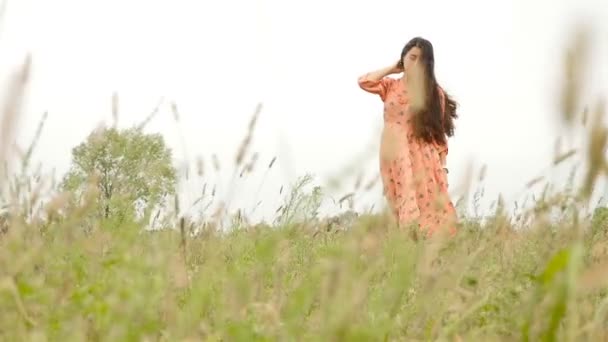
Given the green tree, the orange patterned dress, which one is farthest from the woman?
the green tree

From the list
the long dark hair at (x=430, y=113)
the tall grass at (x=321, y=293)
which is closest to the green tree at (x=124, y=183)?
the tall grass at (x=321, y=293)

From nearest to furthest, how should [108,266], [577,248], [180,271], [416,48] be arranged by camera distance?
1. [577,248]
2. [108,266]
3. [180,271]
4. [416,48]

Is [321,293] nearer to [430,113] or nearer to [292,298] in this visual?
[292,298]

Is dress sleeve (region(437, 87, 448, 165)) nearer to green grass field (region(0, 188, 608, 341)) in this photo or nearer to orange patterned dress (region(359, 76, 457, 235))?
orange patterned dress (region(359, 76, 457, 235))

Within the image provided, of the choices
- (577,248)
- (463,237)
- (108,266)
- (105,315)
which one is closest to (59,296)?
(108,266)

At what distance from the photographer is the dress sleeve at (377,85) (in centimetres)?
909

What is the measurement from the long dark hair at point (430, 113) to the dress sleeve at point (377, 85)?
363mm

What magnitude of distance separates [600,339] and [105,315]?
1.15 metres

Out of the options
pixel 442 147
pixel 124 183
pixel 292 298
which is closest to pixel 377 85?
pixel 442 147

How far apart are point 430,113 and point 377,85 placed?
737 mm

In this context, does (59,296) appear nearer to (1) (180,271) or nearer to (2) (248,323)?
A: (1) (180,271)

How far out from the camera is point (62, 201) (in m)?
1.96

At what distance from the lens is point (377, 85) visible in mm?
9094

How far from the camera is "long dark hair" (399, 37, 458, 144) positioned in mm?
8586
